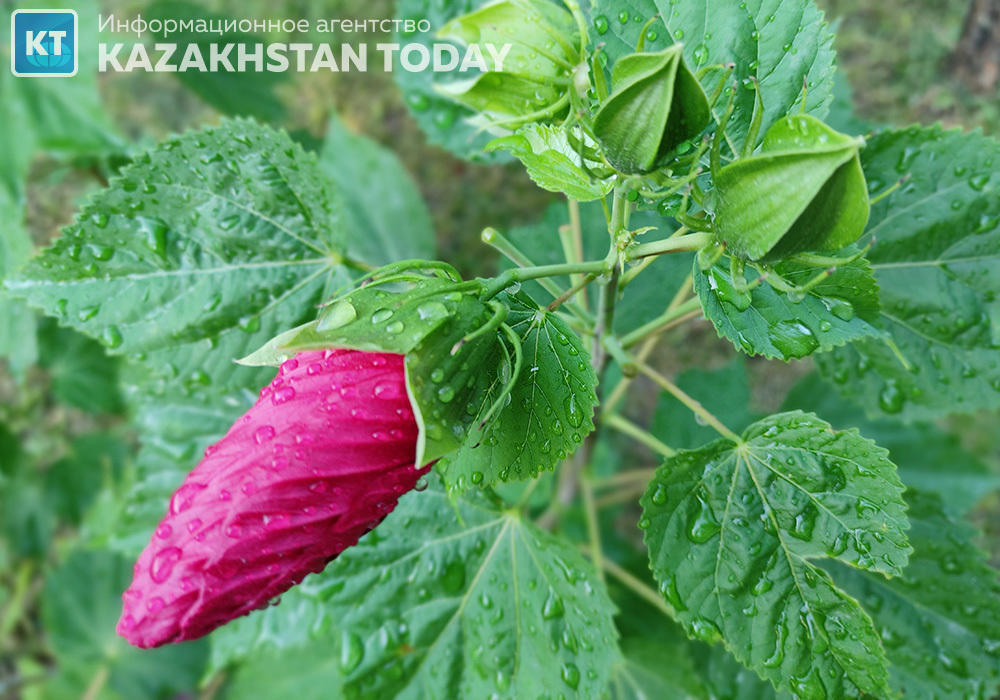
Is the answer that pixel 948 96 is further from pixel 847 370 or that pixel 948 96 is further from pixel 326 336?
pixel 326 336

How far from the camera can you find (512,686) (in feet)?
2.26

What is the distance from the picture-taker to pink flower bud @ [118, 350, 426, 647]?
435mm

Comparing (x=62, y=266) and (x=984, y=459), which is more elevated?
(x=62, y=266)

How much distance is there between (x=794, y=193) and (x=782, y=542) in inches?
12.3

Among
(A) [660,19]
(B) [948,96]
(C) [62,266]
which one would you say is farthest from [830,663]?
(B) [948,96]

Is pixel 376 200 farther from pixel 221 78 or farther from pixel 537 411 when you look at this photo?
pixel 537 411

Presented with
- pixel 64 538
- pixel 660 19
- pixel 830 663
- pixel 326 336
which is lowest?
pixel 64 538

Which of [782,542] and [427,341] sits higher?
[427,341]

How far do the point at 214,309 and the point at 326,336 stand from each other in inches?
12.4

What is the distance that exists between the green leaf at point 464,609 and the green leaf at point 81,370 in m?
0.84

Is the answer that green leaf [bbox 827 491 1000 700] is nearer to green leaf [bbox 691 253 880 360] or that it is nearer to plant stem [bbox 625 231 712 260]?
green leaf [bbox 691 253 880 360]

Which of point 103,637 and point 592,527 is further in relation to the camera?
point 103,637

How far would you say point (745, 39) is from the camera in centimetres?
56

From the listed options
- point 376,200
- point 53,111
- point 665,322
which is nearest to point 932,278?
point 665,322
